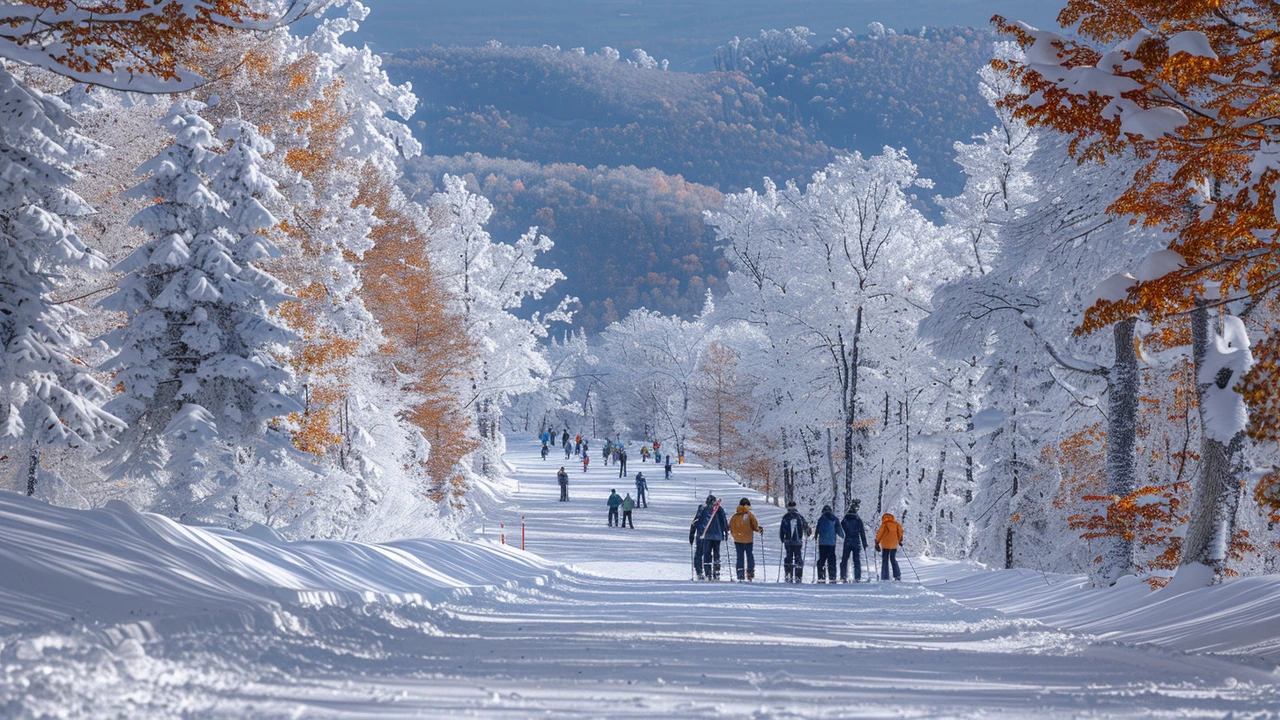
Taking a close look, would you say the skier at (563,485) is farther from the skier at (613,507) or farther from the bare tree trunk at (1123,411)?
the bare tree trunk at (1123,411)

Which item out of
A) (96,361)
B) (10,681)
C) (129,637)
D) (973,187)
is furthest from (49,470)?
(973,187)

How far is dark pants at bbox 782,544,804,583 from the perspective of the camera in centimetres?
1892

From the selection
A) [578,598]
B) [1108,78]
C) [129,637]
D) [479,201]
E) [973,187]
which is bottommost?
[578,598]

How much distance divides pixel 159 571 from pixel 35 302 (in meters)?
8.17

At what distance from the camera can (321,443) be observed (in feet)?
70.3

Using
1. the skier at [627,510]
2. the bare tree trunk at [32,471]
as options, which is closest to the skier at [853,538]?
the bare tree trunk at [32,471]

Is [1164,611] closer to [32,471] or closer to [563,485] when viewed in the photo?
[32,471]

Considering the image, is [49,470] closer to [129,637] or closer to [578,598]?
[578,598]

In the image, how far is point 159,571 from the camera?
7957 millimetres

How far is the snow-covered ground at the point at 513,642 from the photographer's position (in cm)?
498

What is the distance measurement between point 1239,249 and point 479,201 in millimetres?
38603

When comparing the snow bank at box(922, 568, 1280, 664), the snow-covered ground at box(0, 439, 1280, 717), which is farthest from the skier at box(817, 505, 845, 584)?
the snow-covered ground at box(0, 439, 1280, 717)

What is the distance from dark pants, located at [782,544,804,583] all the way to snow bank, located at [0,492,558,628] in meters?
8.56

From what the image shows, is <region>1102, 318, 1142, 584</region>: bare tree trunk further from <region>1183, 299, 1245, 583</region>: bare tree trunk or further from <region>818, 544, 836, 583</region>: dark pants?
<region>818, 544, 836, 583</region>: dark pants
